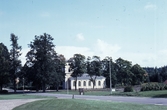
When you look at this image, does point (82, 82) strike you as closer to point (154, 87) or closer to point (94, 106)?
point (154, 87)

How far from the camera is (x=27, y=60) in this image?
270ft

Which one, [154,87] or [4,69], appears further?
→ [4,69]

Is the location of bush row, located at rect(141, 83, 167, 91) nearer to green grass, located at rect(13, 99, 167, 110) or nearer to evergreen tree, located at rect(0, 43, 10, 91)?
green grass, located at rect(13, 99, 167, 110)

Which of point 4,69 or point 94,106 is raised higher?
point 4,69

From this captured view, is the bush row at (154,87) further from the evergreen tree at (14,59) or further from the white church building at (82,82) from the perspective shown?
the white church building at (82,82)

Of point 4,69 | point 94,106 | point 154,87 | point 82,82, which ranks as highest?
point 4,69

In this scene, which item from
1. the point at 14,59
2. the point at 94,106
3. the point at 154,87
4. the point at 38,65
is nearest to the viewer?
the point at 94,106

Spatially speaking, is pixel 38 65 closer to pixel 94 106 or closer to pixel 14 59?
pixel 14 59

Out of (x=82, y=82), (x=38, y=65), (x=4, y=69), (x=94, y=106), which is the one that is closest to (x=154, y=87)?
(x=94, y=106)

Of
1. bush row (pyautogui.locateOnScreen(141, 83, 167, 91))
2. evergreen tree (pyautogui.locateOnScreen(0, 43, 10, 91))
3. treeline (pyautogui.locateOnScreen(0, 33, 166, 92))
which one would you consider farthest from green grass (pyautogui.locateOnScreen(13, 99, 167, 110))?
evergreen tree (pyautogui.locateOnScreen(0, 43, 10, 91))

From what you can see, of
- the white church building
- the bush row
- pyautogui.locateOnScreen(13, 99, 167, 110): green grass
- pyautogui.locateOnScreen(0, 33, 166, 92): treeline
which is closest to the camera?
pyautogui.locateOnScreen(13, 99, 167, 110): green grass

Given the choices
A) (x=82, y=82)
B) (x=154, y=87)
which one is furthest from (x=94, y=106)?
(x=82, y=82)

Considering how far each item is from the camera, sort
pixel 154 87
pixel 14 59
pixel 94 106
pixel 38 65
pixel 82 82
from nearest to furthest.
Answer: pixel 94 106, pixel 154 87, pixel 38 65, pixel 14 59, pixel 82 82

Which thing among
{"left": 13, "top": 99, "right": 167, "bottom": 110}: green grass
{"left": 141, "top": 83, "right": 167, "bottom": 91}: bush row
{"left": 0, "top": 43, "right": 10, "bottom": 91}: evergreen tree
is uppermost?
{"left": 0, "top": 43, "right": 10, "bottom": 91}: evergreen tree
